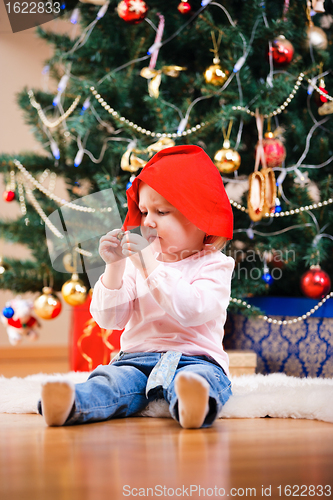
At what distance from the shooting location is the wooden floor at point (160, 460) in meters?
0.48

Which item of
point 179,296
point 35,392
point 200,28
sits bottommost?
point 35,392

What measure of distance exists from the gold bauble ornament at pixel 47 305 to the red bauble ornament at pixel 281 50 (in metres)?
0.89

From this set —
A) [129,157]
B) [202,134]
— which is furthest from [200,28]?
[129,157]

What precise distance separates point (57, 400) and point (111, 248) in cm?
25

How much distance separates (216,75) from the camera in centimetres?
128

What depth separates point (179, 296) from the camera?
78 centimetres

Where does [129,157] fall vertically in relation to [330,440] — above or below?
above

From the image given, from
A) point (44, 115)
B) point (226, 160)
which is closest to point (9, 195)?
point (44, 115)

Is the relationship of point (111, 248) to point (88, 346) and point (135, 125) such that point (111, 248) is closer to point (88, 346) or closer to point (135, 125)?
point (135, 125)

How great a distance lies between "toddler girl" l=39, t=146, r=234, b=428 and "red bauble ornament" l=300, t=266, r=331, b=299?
43 cm

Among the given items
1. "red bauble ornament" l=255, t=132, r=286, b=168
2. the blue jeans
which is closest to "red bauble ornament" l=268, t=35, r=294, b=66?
"red bauble ornament" l=255, t=132, r=286, b=168

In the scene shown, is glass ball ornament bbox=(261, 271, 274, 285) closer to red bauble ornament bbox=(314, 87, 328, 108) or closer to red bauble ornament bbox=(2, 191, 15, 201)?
red bauble ornament bbox=(314, 87, 328, 108)

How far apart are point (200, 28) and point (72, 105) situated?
0.40 metres

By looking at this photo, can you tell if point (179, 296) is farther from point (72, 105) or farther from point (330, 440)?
point (72, 105)
